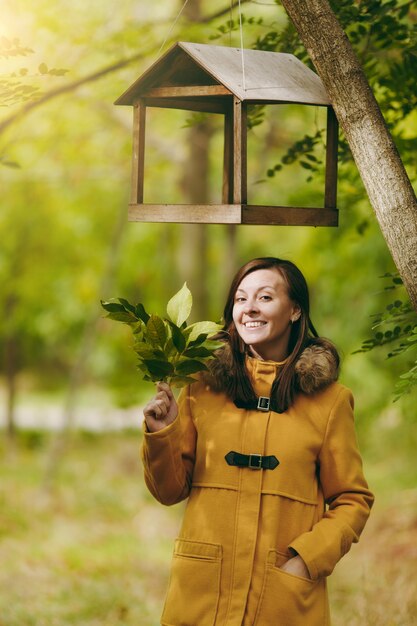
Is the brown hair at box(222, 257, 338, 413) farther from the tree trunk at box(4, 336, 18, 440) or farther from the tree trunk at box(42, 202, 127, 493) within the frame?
the tree trunk at box(4, 336, 18, 440)

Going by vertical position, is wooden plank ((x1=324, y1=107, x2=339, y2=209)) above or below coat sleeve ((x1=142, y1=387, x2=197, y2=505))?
above

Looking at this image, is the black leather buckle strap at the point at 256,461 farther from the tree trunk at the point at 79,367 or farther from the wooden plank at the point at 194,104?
the tree trunk at the point at 79,367

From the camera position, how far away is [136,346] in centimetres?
265

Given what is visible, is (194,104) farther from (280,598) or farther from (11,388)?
(11,388)

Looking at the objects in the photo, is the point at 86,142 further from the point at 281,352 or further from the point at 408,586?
the point at 281,352

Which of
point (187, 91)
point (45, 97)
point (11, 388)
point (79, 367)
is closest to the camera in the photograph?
point (187, 91)

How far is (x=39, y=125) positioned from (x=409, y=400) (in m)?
5.95

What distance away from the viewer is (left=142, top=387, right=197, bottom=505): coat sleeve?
107 inches

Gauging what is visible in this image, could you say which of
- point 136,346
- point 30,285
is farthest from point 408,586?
point 30,285

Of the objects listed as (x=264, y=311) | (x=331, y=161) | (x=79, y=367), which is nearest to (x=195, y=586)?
(x=264, y=311)

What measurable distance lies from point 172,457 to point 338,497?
52cm

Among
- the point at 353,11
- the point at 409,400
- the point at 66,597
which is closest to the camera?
the point at 353,11

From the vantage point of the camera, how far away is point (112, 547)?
28.1ft

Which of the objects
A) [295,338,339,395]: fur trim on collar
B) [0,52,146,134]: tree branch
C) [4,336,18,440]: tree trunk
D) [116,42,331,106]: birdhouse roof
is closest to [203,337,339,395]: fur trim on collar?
[295,338,339,395]: fur trim on collar
